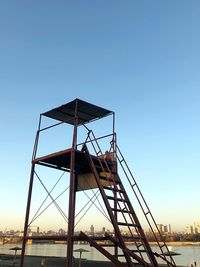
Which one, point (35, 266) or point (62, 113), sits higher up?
point (62, 113)

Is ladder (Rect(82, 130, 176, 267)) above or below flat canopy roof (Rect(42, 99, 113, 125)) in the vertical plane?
below

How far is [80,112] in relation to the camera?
53.0 ft

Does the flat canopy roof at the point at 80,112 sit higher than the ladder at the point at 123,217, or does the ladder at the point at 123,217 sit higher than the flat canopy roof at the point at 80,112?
the flat canopy roof at the point at 80,112

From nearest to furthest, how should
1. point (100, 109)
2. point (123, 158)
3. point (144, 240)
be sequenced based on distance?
point (144, 240) → point (123, 158) → point (100, 109)

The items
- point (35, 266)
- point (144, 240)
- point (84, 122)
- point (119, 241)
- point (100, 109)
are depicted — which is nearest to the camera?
point (119, 241)

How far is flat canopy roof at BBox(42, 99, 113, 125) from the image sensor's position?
15078 millimetres

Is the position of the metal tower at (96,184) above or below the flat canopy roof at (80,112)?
below

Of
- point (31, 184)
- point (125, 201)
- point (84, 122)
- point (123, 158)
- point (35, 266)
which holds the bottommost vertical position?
point (35, 266)

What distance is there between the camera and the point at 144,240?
39.4ft

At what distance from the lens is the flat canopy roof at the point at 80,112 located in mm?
15078

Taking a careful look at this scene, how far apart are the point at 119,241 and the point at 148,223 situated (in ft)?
5.43

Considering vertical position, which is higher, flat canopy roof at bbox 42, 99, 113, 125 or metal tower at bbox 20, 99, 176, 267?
flat canopy roof at bbox 42, 99, 113, 125

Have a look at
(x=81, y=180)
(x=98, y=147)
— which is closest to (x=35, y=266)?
(x=81, y=180)

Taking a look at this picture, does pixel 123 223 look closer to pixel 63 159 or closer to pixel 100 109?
pixel 63 159
